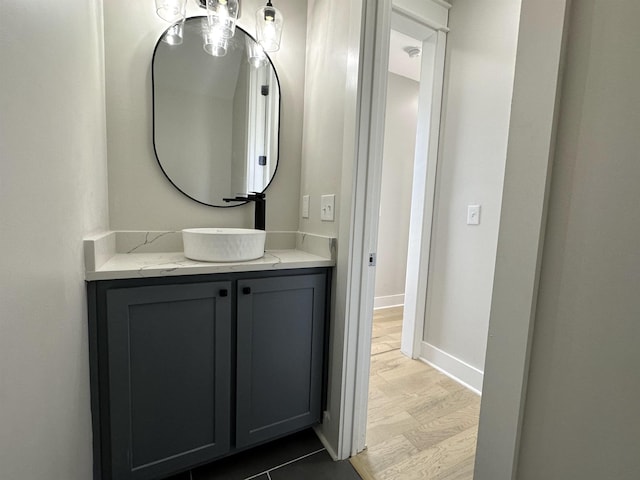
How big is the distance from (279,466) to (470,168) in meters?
1.90

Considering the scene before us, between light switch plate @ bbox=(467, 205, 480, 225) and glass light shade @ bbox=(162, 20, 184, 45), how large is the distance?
1820 millimetres

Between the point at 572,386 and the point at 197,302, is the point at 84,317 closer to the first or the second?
the point at 197,302

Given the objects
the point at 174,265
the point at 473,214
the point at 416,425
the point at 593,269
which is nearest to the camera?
the point at 593,269

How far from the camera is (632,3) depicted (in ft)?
1.56

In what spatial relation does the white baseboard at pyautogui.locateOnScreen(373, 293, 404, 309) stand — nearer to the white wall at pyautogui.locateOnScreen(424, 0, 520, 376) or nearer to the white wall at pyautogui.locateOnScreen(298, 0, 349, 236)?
the white wall at pyautogui.locateOnScreen(424, 0, 520, 376)

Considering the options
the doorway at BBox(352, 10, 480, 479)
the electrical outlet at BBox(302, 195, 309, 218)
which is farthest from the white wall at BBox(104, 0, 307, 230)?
the doorway at BBox(352, 10, 480, 479)

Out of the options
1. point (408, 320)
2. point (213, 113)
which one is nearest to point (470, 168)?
point (408, 320)

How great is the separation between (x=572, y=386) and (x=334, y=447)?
3.52ft

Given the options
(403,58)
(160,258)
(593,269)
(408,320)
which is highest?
(403,58)

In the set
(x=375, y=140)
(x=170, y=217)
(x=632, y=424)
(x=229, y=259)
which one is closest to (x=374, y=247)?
(x=375, y=140)

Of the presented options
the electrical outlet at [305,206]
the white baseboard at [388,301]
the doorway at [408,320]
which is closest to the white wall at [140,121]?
the electrical outlet at [305,206]

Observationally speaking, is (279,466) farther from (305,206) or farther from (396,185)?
(396,185)

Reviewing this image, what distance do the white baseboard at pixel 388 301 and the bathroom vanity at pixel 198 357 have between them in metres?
2.04

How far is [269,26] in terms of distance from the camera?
4.60 feet
